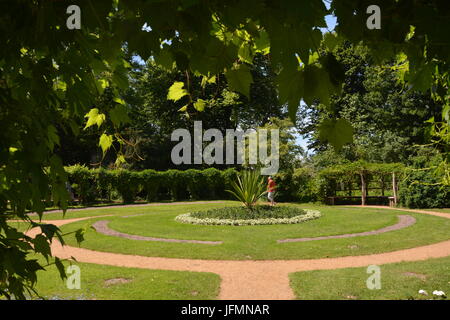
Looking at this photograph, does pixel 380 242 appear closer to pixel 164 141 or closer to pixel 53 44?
pixel 53 44

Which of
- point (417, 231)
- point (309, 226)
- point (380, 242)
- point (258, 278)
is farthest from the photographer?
point (309, 226)

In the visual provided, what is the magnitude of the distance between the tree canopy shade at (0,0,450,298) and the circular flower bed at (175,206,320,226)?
1135 cm

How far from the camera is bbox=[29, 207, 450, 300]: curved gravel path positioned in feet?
17.9

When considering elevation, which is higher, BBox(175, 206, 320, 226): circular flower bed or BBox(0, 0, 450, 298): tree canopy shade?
BBox(0, 0, 450, 298): tree canopy shade

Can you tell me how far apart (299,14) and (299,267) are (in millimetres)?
6618

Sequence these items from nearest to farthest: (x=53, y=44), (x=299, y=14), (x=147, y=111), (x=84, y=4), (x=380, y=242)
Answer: (x=299, y=14) → (x=84, y=4) → (x=53, y=44) → (x=380, y=242) → (x=147, y=111)

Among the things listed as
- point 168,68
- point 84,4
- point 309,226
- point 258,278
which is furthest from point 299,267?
point 84,4

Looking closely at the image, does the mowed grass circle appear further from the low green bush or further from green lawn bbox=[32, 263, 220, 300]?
the low green bush

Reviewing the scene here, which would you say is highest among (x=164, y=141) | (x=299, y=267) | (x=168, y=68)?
(x=164, y=141)

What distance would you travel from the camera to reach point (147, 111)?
35312 millimetres

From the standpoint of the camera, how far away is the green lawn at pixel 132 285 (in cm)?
514

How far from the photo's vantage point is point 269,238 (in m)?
9.85

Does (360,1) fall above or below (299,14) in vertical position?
above

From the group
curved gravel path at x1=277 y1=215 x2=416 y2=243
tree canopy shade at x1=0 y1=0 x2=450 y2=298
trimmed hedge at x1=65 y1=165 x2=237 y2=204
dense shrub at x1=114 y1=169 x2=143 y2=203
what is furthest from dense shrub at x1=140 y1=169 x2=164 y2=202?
tree canopy shade at x1=0 y1=0 x2=450 y2=298
